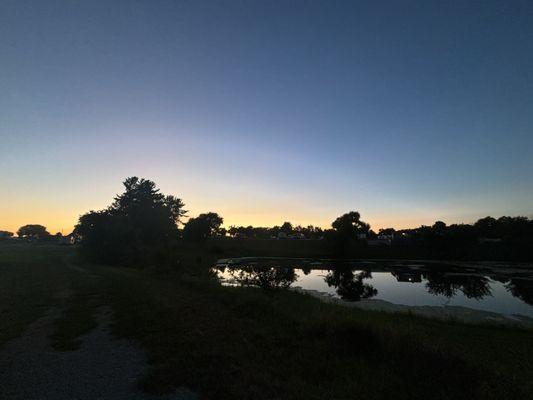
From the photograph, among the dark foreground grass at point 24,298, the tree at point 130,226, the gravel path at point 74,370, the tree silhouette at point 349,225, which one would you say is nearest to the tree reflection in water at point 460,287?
the gravel path at point 74,370

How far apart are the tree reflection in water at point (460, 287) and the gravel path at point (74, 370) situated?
1510 inches

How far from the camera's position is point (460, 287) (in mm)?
43312

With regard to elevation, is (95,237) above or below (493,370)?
above

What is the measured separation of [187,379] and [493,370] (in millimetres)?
9736

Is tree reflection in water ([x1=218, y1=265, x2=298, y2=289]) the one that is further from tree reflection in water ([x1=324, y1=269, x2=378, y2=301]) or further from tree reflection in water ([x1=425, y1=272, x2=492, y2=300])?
tree reflection in water ([x1=425, y1=272, x2=492, y2=300])

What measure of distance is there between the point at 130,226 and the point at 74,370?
163 ft

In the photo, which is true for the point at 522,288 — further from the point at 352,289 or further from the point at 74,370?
the point at 74,370

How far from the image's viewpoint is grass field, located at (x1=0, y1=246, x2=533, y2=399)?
8164 mm

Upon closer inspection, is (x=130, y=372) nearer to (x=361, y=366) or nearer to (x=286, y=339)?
(x=286, y=339)

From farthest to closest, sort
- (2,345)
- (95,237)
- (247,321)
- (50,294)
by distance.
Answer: (95,237) → (50,294) → (247,321) → (2,345)

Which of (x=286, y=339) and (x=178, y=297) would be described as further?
(x=178, y=297)

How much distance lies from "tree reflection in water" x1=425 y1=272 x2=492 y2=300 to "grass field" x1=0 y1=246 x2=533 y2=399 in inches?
837

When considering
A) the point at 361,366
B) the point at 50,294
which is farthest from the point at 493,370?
the point at 50,294

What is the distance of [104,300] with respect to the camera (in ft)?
65.7
